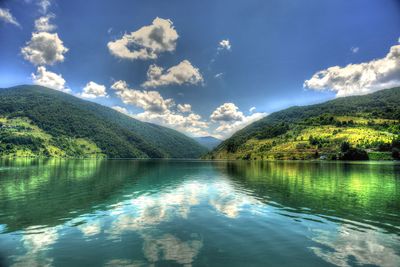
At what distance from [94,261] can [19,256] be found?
593 cm

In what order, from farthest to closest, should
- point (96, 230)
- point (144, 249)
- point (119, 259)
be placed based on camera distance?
1. point (96, 230)
2. point (144, 249)
3. point (119, 259)

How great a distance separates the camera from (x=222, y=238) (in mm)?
23375

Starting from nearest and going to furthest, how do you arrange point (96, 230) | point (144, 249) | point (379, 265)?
point (379, 265) < point (144, 249) < point (96, 230)

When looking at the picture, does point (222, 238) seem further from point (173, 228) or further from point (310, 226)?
point (310, 226)

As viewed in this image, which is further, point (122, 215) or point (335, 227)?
point (122, 215)

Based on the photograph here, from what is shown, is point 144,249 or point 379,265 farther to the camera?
point 144,249

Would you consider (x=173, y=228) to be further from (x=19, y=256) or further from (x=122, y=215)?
(x=19, y=256)

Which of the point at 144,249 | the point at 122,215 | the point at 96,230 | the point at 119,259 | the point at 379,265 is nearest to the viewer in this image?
the point at 379,265

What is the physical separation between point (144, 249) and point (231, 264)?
7088mm

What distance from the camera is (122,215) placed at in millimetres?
32656

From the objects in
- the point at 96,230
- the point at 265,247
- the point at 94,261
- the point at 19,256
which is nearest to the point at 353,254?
the point at 265,247

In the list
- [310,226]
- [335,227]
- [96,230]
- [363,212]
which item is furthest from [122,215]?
[363,212]

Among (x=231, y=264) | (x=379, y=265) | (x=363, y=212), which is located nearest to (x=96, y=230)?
(x=231, y=264)

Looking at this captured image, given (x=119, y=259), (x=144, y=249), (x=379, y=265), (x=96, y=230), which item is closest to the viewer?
(x=379, y=265)
